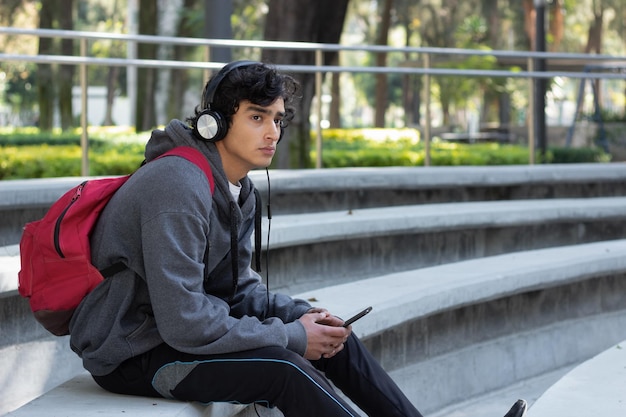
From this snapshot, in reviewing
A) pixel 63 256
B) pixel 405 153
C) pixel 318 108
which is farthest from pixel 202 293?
pixel 405 153

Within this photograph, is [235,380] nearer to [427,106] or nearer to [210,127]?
[210,127]

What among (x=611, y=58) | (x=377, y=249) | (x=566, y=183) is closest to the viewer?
(x=377, y=249)

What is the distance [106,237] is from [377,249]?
136 inches

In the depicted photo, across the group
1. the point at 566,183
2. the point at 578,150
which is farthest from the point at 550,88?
the point at 566,183

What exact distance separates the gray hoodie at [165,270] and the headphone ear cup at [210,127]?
0.14 feet

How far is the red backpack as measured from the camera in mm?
2902

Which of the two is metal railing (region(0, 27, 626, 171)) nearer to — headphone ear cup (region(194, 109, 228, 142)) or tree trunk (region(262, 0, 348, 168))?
tree trunk (region(262, 0, 348, 168))

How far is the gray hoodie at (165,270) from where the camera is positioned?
9.41 feet

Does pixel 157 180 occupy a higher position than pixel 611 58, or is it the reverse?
pixel 611 58

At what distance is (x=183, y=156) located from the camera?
304 centimetres

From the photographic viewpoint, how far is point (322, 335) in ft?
10.4

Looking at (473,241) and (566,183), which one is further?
(566,183)

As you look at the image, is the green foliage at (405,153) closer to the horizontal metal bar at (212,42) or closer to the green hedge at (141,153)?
the green hedge at (141,153)

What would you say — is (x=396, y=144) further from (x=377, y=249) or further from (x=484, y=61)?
(x=484, y=61)
